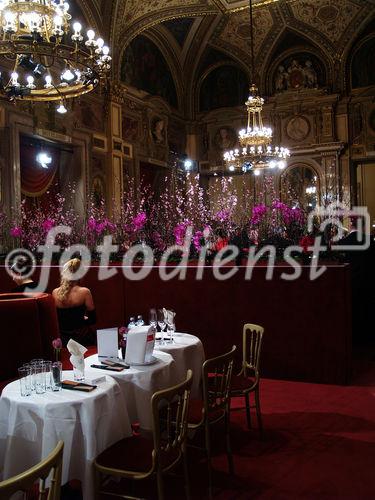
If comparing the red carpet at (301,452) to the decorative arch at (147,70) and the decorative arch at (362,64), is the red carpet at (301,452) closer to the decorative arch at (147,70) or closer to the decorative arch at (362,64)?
the decorative arch at (147,70)

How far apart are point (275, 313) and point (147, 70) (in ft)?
32.4

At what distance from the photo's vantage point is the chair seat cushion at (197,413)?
313 cm

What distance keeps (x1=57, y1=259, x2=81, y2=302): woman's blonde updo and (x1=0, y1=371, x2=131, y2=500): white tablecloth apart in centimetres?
216

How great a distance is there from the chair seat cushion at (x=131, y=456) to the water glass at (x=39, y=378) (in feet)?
1.65

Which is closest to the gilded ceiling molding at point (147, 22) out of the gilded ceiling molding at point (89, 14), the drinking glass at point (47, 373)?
the gilded ceiling molding at point (89, 14)

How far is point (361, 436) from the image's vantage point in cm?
388

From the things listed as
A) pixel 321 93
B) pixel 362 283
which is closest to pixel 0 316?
pixel 362 283

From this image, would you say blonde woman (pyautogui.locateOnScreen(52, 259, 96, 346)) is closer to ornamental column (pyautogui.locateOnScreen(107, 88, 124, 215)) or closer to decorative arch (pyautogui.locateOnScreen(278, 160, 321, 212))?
ornamental column (pyautogui.locateOnScreen(107, 88, 124, 215))

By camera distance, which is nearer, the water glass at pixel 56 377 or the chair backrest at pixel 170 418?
the chair backrest at pixel 170 418

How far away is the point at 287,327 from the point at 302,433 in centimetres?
156

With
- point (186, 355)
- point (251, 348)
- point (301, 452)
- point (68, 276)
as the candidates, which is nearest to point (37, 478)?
point (186, 355)

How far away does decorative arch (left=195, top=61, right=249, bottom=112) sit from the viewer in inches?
591

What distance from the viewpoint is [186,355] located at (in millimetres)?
3885

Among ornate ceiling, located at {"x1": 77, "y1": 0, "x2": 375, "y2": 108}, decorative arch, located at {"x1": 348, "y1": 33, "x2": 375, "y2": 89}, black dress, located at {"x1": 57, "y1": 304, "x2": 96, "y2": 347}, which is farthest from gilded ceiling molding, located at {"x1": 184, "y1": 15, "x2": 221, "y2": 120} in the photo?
black dress, located at {"x1": 57, "y1": 304, "x2": 96, "y2": 347}
